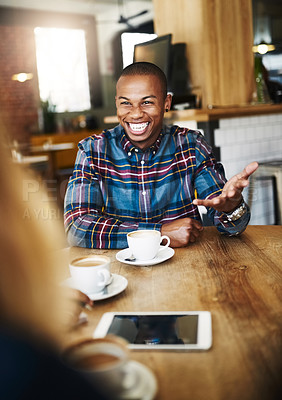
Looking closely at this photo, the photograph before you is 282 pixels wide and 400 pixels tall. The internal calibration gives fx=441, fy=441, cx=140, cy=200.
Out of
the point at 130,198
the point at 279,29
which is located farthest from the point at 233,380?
the point at 279,29

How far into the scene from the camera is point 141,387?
1.82 feet

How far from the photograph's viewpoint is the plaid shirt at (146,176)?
1.79 meters

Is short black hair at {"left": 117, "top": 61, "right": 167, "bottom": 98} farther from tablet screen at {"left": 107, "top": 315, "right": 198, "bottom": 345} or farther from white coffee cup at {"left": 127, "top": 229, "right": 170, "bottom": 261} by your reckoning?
tablet screen at {"left": 107, "top": 315, "right": 198, "bottom": 345}

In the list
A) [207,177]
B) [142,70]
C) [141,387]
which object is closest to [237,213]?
[207,177]

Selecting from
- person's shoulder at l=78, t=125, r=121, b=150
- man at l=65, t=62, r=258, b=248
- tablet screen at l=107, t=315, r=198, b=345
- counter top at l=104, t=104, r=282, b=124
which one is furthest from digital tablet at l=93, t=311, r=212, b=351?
Answer: counter top at l=104, t=104, r=282, b=124

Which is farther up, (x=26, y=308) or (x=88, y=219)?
(x=26, y=308)

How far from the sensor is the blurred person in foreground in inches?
17.6

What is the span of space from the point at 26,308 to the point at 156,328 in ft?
1.34

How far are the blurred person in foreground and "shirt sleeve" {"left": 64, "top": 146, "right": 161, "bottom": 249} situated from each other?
957mm

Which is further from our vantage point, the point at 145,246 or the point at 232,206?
the point at 232,206

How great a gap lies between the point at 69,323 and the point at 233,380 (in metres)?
0.31

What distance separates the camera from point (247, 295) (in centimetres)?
98

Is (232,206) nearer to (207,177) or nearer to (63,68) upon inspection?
(207,177)

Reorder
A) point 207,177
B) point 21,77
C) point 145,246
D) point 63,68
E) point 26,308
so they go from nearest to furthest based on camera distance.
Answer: point 26,308 < point 145,246 < point 207,177 < point 21,77 < point 63,68
